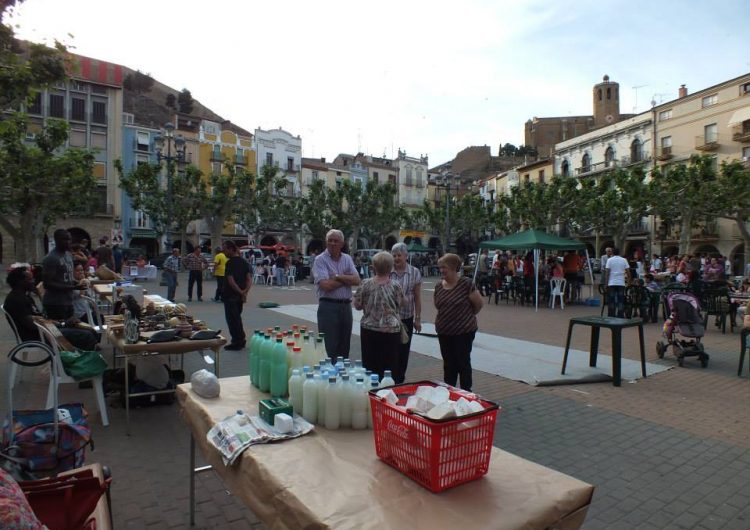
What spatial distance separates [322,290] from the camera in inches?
214

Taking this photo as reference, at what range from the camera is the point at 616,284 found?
12461 mm

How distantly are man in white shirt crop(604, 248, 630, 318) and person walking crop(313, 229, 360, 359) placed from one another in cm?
906

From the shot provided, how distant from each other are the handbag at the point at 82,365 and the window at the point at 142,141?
45.7m

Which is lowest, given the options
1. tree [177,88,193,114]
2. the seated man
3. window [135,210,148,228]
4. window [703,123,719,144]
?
the seated man

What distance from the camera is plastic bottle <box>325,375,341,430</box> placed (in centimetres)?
247

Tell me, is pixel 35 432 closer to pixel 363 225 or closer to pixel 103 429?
pixel 103 429

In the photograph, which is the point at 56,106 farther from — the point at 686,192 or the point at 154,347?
the point at 686,192

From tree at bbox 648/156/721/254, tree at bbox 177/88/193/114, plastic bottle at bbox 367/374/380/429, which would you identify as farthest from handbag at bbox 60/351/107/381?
tree at bbox 177/88/193/114

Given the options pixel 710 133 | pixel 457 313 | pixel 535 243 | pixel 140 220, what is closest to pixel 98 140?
pixel 140 220

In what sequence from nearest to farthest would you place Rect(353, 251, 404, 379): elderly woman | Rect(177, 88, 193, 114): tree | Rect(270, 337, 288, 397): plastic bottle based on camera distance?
Rect(270, 337, 288, 397): plastic bottle → Rect(353, 251, 404, 379): elderly woman → Rect(177, 88, 193, 114): tree

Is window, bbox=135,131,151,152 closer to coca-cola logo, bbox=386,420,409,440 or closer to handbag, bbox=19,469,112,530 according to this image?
handbag, bbox=19,469,112,530

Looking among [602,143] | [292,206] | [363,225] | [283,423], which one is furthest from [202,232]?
[283,423]

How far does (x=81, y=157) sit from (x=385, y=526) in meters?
24.3

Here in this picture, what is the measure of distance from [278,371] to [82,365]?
9.95 feet
